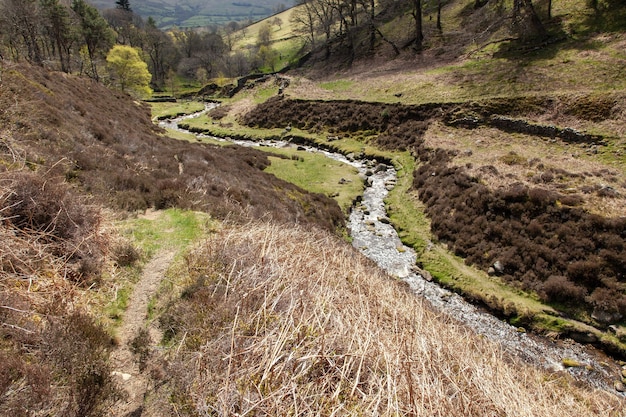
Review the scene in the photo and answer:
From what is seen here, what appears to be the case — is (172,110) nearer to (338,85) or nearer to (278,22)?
(338,85)

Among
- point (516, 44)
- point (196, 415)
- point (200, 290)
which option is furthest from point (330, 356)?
point (516, 44)

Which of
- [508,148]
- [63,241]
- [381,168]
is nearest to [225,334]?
[63,241]

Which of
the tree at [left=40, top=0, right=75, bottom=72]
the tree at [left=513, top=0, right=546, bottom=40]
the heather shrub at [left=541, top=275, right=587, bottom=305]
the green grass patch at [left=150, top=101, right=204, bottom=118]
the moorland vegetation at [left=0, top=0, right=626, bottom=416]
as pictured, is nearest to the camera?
the moorland vegetation at [left=0, top=0, right=626, bottom=416]

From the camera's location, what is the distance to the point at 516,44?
38.7m

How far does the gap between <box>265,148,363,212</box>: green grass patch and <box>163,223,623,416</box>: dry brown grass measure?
1808 cm

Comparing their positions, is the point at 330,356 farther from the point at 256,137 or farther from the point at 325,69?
the point at 325,69

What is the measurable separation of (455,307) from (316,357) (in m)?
13.2

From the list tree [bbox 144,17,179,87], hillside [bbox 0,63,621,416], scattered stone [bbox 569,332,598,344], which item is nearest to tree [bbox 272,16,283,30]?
tree [bbox 144,17,179,87]

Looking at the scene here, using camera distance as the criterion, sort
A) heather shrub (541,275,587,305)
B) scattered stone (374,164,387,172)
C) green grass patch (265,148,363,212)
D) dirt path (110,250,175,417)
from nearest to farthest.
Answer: dirt path (110,250,175,417) → heather shrub (541,275,587,305) → green grass patch (265,148,363,212) → scattered stone (374,164,387,172)

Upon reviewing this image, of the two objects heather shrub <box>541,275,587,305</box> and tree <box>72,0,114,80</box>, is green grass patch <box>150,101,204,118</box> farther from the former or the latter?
heather shrub <box>541,275,587,305</box>

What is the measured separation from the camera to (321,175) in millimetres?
30266

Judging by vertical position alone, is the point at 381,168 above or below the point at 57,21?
below

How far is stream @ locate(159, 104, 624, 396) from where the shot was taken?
1216cm

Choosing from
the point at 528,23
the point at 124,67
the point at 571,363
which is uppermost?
the point at 124,67
